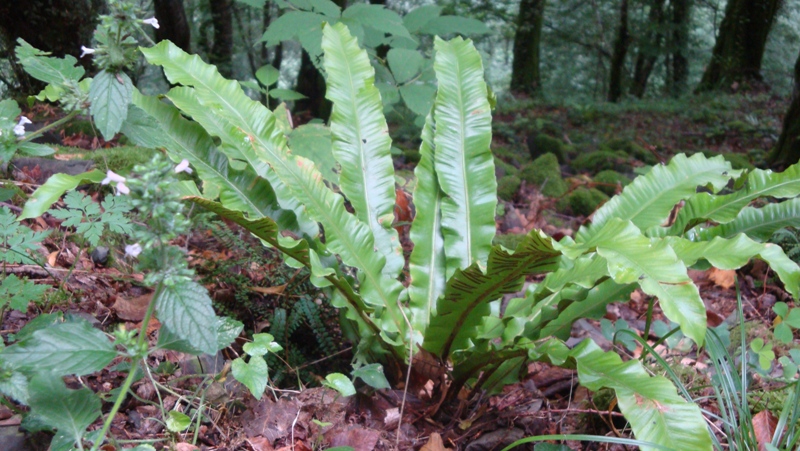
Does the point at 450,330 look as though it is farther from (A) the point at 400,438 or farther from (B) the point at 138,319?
(B) the point at 138,319

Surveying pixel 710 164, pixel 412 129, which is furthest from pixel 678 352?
pixel 412 129

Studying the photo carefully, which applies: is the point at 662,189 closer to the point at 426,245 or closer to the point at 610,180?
the point at 426,245

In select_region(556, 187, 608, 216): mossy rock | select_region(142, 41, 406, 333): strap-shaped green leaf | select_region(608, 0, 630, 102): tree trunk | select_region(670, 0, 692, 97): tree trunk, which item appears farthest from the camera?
select_region(608, 0, 630, 102): tree trunk

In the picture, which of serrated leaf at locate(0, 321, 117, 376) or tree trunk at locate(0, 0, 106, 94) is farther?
tree trunk at locate(0, 0, 106, 94)

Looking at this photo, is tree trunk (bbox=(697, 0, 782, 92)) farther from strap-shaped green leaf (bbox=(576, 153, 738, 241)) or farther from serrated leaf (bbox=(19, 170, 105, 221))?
serrated leaf (bbox=(19, 170, 105, 221))

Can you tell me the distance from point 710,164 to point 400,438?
1.38m

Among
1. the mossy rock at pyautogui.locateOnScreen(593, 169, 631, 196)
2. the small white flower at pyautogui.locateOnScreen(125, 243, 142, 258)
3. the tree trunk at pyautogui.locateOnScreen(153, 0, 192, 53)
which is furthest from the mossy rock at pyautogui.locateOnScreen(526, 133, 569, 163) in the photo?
the small white flower at pyautogui.locateOnScreen(125, 243, 142, 258)

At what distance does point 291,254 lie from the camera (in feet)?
4.85

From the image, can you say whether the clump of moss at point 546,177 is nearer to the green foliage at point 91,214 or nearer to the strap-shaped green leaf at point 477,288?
the strap-shaped green leaf at point 477,288

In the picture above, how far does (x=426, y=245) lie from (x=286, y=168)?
0.51 meters

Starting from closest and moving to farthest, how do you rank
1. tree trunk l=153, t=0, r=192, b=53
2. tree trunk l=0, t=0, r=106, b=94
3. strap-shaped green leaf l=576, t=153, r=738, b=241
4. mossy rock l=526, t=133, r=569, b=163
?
1. strap-shaped green leaf l=576, t=153, r=738, b=241
2. tree trunk l=0, t=0, r=106, b=94
3. tree trunk l=153, t=0, r=192, b=53
4. mossy rock l=526, t=133, r=569, b=163

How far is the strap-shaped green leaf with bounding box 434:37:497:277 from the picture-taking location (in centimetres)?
178

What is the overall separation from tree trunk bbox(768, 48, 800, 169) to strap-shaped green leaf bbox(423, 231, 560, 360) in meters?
3.93

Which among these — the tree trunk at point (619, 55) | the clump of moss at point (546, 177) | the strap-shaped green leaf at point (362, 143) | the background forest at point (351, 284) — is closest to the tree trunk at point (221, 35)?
the clump of moss at point (546, 177)
